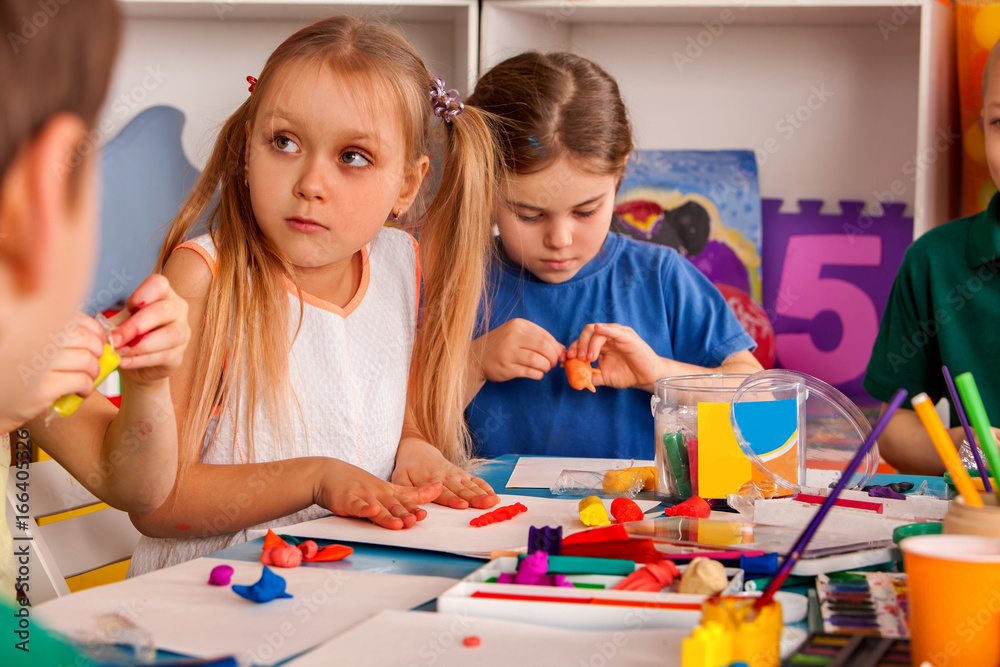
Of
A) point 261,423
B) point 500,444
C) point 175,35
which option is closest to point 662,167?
point 500,444

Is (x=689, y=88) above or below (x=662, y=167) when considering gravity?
above

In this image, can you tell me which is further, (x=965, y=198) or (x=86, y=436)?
(x=965, y=198)

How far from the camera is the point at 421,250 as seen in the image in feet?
4.29

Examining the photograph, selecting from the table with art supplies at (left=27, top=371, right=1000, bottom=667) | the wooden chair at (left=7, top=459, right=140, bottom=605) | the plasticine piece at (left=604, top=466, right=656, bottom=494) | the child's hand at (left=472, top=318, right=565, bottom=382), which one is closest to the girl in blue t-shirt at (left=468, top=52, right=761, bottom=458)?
the child's hand at (left=472, top=318, right=565, bottom=382)

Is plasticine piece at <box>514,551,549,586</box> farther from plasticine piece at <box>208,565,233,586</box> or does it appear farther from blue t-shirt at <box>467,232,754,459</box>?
blue t-shirt at <box>467,232,754,459</box>

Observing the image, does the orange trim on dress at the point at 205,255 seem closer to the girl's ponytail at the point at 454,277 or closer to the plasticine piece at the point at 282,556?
the girl's ponytail at the point at 454,277

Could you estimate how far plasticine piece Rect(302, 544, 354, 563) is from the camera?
0.65 meters

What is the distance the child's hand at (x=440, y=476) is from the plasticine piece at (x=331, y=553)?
16 centimetres

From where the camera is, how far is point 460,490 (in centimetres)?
85

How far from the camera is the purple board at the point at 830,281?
78.0 inches

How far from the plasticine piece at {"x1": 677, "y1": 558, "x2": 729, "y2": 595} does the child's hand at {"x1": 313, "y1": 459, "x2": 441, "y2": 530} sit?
28cm

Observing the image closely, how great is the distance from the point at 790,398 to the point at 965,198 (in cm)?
121

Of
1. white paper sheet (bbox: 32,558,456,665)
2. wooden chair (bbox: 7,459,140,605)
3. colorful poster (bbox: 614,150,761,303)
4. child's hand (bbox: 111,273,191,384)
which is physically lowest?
wooden chair (bbox: 7,459,140,605)

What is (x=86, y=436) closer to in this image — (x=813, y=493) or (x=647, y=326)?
(x=813, y=493)
